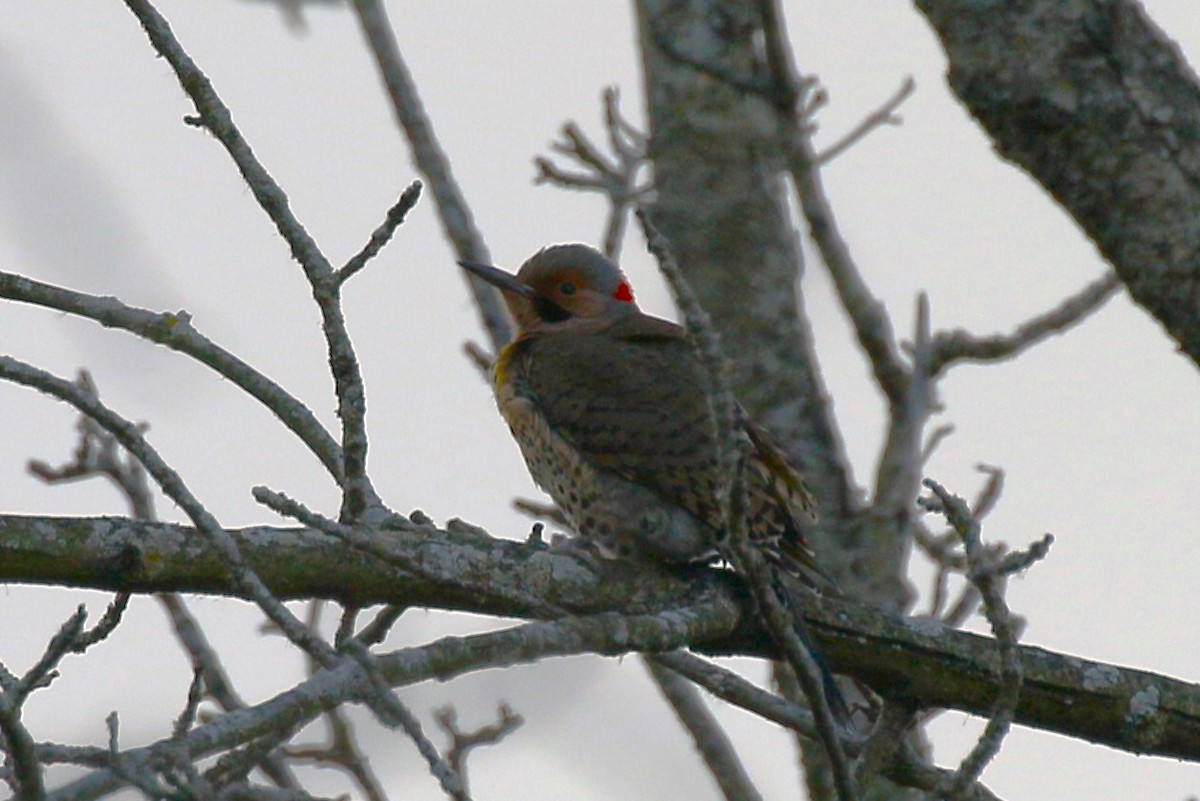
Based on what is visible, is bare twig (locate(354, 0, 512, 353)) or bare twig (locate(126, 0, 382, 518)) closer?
bare twig (locate(126, 0, 382, 518))

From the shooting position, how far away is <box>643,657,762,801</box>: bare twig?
493cm

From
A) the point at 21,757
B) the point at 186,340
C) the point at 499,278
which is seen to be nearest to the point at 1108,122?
the point at 186,340

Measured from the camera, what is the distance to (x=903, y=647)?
3533 mm

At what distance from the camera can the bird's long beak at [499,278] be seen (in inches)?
230

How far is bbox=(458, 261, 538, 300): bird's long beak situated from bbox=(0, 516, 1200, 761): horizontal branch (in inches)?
88.5

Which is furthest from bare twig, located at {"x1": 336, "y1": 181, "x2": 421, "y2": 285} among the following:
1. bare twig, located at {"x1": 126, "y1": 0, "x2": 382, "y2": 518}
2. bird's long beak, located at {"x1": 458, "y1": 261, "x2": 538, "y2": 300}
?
bird's long beak, located at {"x1": 458, "y1": 261, "x2": 538, "y2": 300}

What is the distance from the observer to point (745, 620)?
3.60 meters

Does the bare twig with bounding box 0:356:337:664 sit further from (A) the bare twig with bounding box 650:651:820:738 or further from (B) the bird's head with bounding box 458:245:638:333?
(B) the bird's head with bounding box 458:245:638:333

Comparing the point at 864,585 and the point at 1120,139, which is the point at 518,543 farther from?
the point at 864,585

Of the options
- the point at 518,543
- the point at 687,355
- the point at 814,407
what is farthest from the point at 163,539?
the point at 814,407

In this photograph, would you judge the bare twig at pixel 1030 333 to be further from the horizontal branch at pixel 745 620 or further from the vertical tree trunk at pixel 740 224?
the horizontal branch at pixel 745 620

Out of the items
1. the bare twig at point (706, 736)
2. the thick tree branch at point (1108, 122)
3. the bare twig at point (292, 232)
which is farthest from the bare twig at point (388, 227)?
the bare twig at point (706, 736)

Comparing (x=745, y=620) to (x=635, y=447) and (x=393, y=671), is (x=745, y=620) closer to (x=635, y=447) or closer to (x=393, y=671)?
(x=635, y=447)

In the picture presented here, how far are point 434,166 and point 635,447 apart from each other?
5.49 feet
